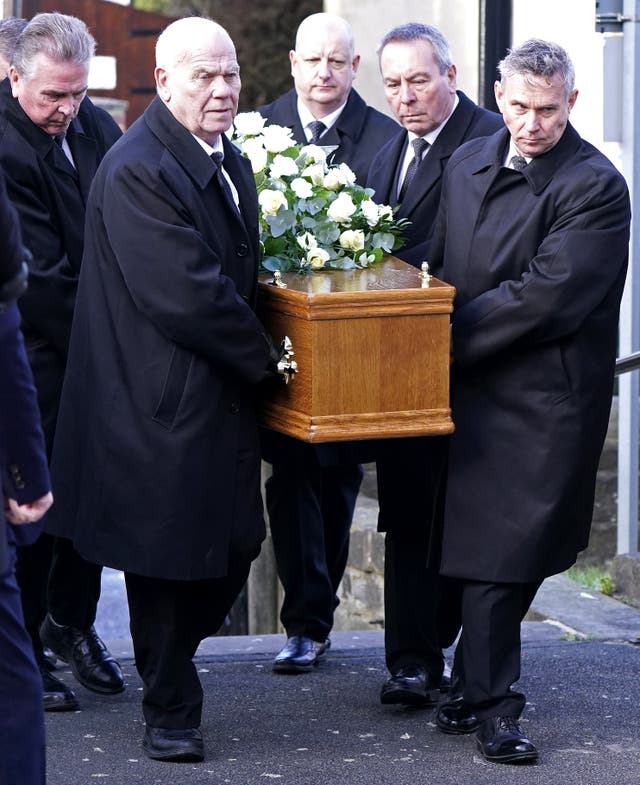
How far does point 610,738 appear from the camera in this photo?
201 inches

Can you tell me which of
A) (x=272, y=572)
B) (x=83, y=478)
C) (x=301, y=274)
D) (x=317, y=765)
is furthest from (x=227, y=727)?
(x=272, y=572)

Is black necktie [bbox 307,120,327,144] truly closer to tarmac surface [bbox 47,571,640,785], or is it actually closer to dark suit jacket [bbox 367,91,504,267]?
dark suit jacket [bbox 367,91,504,267]

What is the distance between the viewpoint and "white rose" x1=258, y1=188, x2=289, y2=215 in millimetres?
5051

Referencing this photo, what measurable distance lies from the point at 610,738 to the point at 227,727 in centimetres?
113

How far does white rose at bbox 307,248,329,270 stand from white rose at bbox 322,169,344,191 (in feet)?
0.95

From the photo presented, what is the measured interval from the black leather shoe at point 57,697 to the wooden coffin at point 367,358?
121 cm

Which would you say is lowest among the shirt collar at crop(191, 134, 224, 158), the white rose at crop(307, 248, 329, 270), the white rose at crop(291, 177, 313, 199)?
the white rose at crop(307, 248, 329, 270)

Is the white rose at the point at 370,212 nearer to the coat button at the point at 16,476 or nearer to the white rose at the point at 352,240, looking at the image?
the white rose at the point at 352,240

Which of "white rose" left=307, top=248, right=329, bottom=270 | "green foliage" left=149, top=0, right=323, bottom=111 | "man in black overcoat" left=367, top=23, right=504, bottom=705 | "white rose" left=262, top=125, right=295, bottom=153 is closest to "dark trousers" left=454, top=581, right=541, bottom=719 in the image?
"man in black overcoat" left=367, top=23, right=504, bottom=705

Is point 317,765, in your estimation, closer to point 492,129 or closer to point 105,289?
point 105,289

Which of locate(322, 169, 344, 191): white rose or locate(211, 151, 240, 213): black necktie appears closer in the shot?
locate(211, 151, 240, 213): black necktie

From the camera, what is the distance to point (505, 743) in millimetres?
4848

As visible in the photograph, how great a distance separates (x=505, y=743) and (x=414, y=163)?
1.87 m

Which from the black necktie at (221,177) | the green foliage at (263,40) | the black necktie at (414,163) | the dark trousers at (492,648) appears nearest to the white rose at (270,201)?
the black necktie at (221,177)
